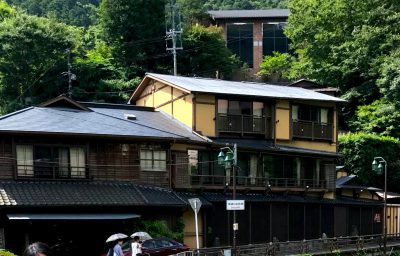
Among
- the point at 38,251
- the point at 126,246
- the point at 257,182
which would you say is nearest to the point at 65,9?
the point at 257,182

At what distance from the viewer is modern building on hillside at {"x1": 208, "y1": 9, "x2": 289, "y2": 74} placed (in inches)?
2864

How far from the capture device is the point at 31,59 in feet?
165

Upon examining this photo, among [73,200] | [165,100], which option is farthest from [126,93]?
[73,200]

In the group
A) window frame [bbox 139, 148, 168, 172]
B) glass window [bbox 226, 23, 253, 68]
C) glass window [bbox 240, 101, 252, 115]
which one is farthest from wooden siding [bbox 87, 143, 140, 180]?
glass window [bbox 226, 23, 253, 68]

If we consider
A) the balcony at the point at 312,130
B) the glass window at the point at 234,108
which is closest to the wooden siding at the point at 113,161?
the glass window at the point at 234,108

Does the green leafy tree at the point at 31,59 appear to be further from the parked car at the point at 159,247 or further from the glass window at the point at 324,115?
the parked car at the point at 159,247

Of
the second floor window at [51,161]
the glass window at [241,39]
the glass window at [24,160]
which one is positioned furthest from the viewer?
the glass window at [241,39]

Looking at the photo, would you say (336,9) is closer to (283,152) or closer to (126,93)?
(126,93)

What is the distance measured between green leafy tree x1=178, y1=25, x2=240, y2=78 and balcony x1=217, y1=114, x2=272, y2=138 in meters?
18.9

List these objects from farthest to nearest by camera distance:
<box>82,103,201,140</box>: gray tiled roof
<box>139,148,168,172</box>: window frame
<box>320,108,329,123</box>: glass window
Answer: <box>320,108,329,123</box>: glass window, <box>82,103,201,140</box>: gray tiled roof, <box>139,148,168,172</box>: window frame

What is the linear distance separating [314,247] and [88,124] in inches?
443

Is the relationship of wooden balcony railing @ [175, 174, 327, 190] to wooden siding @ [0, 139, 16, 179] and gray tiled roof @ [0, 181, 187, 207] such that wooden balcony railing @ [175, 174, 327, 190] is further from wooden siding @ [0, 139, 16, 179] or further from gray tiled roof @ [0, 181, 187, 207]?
wooden siding @ [0, 139, 16, 179]

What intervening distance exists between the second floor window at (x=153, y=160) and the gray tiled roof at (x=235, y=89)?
404cm

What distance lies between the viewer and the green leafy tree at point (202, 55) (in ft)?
186
